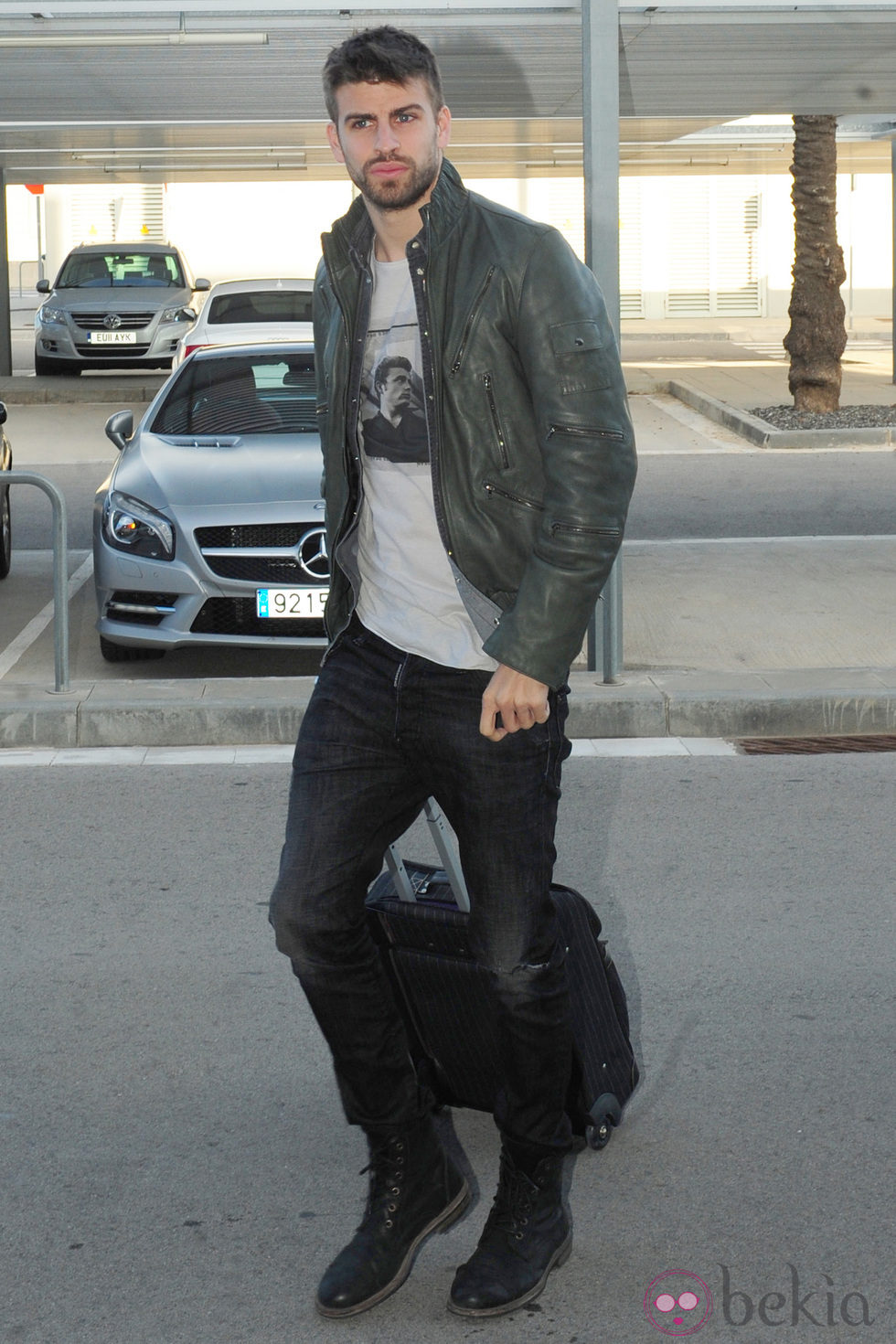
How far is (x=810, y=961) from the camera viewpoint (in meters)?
4.52

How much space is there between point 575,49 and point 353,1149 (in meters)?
6.80

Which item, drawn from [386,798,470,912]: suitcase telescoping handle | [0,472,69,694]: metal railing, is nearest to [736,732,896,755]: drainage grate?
[0,472,69,694]: metal railing

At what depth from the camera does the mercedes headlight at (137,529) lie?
293 inches

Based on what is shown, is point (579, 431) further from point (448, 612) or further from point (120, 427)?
point (120, 427)

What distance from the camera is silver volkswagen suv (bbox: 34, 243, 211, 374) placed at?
22609 mm

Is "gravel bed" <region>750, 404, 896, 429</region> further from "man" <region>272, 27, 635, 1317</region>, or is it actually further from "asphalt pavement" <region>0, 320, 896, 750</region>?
"man" <region>272, 27, 635, 1317</region>

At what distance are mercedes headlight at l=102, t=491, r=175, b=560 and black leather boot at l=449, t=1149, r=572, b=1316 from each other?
15.6 feet

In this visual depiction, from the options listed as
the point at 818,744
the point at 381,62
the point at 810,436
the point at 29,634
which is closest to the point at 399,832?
the point at 381,62

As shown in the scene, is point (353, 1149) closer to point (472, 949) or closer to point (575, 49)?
point (472, 949)

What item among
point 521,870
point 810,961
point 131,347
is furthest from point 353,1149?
point 131,347

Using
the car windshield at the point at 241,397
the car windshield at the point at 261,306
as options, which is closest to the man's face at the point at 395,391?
the car windshield at the point at 241,397

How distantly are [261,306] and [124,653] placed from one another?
10.7m

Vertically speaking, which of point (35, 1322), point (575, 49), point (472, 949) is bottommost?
point (35, 1322)

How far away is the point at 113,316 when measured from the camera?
890 inches
